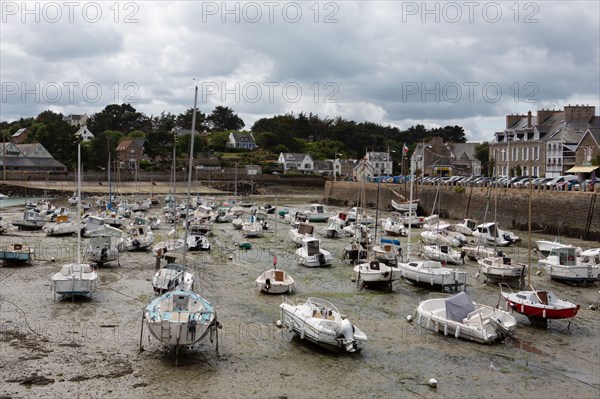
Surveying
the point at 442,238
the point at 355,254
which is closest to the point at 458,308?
the point at 355,254

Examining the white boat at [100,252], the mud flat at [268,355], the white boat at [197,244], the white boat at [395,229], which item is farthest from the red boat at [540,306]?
the white boat at [395,229]

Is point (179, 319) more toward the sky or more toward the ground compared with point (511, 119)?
more toward the ground

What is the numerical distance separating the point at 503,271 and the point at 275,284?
1135cm

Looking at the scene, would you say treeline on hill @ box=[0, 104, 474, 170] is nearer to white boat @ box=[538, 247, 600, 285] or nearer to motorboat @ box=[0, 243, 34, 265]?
motorboat @ box=[0, 243, 34, 265]

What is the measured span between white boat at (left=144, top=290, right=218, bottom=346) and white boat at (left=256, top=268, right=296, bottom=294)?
7990 mm

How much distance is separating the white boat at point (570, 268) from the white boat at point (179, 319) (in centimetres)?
1947

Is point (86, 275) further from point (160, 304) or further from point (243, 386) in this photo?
point (243, 386)

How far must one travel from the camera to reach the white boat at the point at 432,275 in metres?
28.7

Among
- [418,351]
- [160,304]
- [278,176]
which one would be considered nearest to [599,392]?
[418,351]

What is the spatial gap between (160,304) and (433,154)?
95.4 m

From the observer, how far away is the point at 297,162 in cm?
14438

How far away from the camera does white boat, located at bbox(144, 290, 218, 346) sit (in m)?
18.3

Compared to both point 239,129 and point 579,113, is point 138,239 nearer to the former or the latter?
point 579,113

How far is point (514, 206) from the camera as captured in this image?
55312 mm
